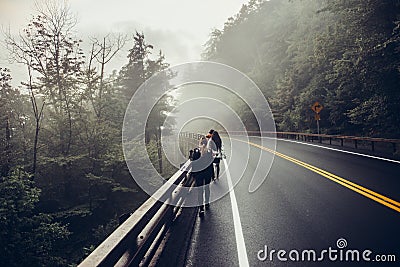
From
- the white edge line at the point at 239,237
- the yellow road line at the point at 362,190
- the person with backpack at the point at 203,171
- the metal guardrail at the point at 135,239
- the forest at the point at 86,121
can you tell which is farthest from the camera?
the forest at the point at 86,121

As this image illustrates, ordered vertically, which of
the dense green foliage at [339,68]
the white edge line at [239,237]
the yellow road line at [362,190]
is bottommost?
the white edge line at [239,237]

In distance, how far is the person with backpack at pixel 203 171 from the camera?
8.04m

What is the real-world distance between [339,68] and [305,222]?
1889 centimetres

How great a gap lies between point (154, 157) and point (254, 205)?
25.3 m

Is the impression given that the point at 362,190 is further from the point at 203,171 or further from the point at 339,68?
the point at 339,68

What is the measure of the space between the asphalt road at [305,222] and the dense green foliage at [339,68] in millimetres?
9591

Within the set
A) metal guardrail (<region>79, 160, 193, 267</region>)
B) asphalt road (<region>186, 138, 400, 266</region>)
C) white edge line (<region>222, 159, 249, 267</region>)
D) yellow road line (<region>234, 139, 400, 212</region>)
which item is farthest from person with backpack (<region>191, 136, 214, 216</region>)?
yellow road line (<region>234, 139, 400, 212</region>)

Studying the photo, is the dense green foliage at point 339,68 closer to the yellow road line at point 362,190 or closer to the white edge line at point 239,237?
the yellow road line at point 362,190

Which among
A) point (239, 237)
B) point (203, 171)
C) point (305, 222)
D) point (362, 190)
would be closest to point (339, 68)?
point (362, 190)

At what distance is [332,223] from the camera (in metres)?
5.97

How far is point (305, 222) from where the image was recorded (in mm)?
6180

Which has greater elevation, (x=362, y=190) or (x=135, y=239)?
(x=135, y=239)

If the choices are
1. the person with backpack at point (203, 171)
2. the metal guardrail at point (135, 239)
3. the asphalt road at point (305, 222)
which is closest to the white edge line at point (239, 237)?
the asphalt road at point (305, 222)

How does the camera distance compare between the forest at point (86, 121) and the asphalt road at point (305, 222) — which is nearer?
Answer: the asphalt road at point (305, 222)
